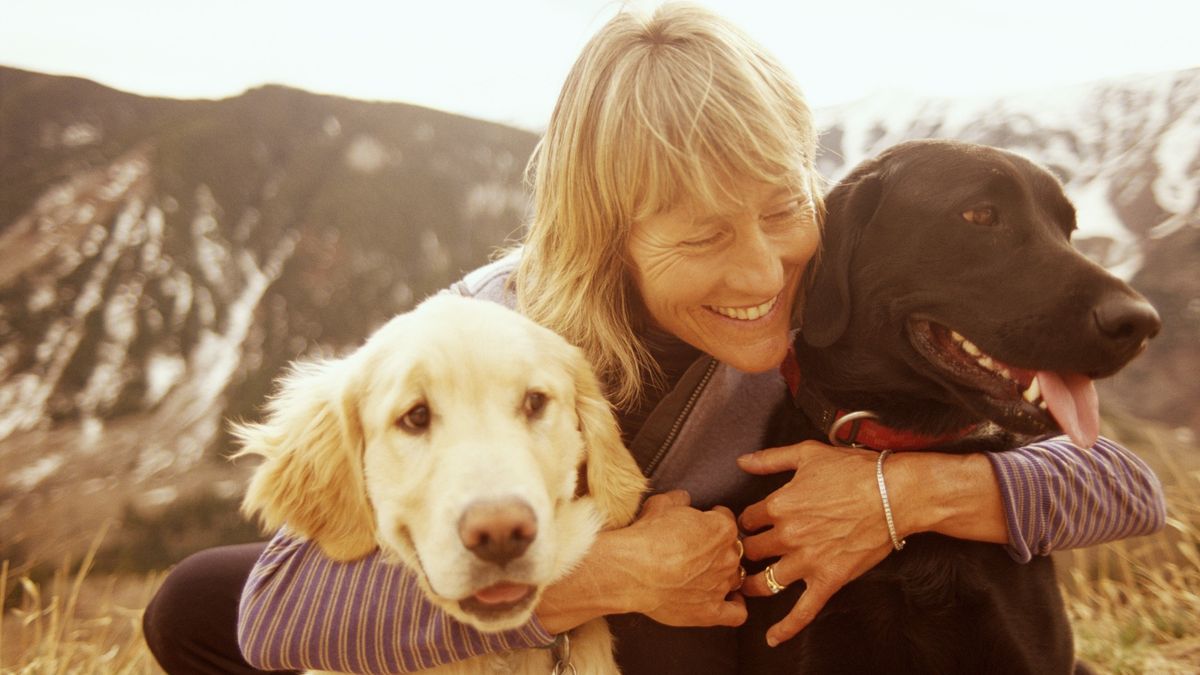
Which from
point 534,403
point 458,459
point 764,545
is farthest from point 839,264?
point 458,459

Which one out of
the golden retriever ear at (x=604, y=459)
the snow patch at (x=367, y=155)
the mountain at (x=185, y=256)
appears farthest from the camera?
the snow patch at (x=367, y=155)

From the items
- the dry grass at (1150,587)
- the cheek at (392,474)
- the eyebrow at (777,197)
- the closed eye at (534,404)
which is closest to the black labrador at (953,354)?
the eyebrow at (777,197)

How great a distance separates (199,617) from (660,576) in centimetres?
136

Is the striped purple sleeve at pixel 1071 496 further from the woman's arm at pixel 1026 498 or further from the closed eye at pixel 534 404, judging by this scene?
the closed eye at pixel 534 404

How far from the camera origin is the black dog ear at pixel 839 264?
176 centimetres

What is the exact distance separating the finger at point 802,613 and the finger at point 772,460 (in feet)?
0.88

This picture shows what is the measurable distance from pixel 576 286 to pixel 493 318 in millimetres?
389

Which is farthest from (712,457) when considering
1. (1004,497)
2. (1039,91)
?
(1039,91)

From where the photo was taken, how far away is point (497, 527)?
125cm

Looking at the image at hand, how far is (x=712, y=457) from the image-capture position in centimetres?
199

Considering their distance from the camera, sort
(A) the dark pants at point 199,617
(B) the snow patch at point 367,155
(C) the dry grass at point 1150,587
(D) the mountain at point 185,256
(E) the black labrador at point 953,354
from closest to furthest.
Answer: (E) the black labrador at point 953,354 → (A) the dark pants at point 199,617 → (C) the dry grass at point 1150,587 → (D) the mountain at point 185,256 → (B) the snow patch at point 367,155

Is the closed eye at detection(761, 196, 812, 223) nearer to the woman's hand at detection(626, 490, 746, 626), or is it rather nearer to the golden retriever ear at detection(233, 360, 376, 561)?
the woman's hand at detection(626, 490, 746, 626)

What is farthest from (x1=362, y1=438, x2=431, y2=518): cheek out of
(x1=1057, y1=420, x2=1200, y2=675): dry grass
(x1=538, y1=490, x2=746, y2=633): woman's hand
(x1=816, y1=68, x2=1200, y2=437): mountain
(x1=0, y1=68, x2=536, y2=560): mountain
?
(x1=0, y1=68, x2=536, y2=560): mountain

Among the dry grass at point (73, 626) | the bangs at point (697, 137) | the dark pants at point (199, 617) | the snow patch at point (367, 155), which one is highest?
the bangs at point (697, 137)
